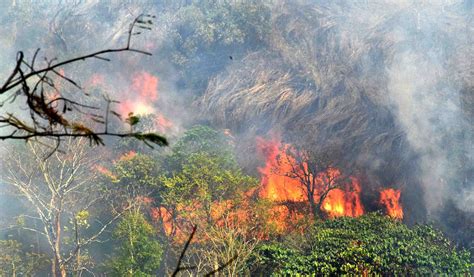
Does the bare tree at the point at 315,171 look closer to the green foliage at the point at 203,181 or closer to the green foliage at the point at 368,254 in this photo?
the green foliage at the point at 203,181

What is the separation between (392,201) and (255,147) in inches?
366

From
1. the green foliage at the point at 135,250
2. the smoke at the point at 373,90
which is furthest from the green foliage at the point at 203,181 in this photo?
the smoke at the point at 373,90

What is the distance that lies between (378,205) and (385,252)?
12975 millimetres

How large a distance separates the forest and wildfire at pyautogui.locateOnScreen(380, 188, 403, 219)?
17 cm

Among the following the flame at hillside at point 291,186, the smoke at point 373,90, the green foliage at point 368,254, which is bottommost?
the green foliage at point 368,254

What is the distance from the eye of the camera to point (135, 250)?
19.6 m

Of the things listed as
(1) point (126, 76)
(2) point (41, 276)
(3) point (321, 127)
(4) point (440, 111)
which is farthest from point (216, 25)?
(2) point (41, 276)

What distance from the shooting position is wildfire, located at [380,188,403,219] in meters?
26.3

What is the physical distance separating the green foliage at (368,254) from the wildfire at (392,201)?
9.03 m

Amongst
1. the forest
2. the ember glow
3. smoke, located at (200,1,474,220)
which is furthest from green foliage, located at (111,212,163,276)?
smoke, located at (200,1,474,220)

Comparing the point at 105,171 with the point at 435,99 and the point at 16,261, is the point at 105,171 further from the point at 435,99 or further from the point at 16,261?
the point at 435,99

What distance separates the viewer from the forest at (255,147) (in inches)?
718

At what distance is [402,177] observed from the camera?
83.8 feet

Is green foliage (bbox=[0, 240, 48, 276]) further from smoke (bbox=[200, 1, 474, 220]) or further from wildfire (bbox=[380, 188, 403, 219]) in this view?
wildfire (bbox=[380, 188, 403, 219])
